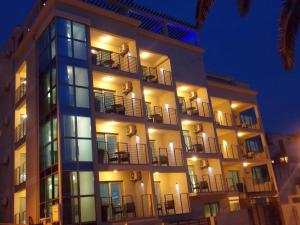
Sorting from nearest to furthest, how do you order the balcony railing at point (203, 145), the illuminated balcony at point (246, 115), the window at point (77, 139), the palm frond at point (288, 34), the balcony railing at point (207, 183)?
the palm frond at point (288, 34)
the window at point (77, 139)
the balcony railing at point (207, 183)
the balcony railing at point (203, 145)
the illuminated balcony at point (246, 115)

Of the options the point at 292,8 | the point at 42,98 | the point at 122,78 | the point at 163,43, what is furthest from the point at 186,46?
the point at 292,8

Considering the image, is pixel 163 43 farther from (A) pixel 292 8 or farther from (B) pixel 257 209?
(A) pixel 292 8

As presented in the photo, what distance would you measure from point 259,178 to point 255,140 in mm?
3569

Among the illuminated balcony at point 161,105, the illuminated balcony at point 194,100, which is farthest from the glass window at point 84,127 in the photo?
the illuminated balcony at point 194,100

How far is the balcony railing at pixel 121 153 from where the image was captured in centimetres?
1820

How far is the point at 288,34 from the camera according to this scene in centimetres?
782

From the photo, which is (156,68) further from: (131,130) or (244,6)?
(244,6)

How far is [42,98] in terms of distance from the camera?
1934 cm

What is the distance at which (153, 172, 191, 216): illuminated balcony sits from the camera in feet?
66.7

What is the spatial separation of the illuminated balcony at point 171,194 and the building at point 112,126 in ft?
0.21

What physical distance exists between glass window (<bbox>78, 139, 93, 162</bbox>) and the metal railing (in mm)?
5491

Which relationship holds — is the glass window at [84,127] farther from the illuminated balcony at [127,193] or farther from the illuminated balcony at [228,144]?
the illuminated balcony at [228,144]

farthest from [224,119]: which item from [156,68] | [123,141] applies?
[123,141]

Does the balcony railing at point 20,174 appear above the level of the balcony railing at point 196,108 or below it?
below
